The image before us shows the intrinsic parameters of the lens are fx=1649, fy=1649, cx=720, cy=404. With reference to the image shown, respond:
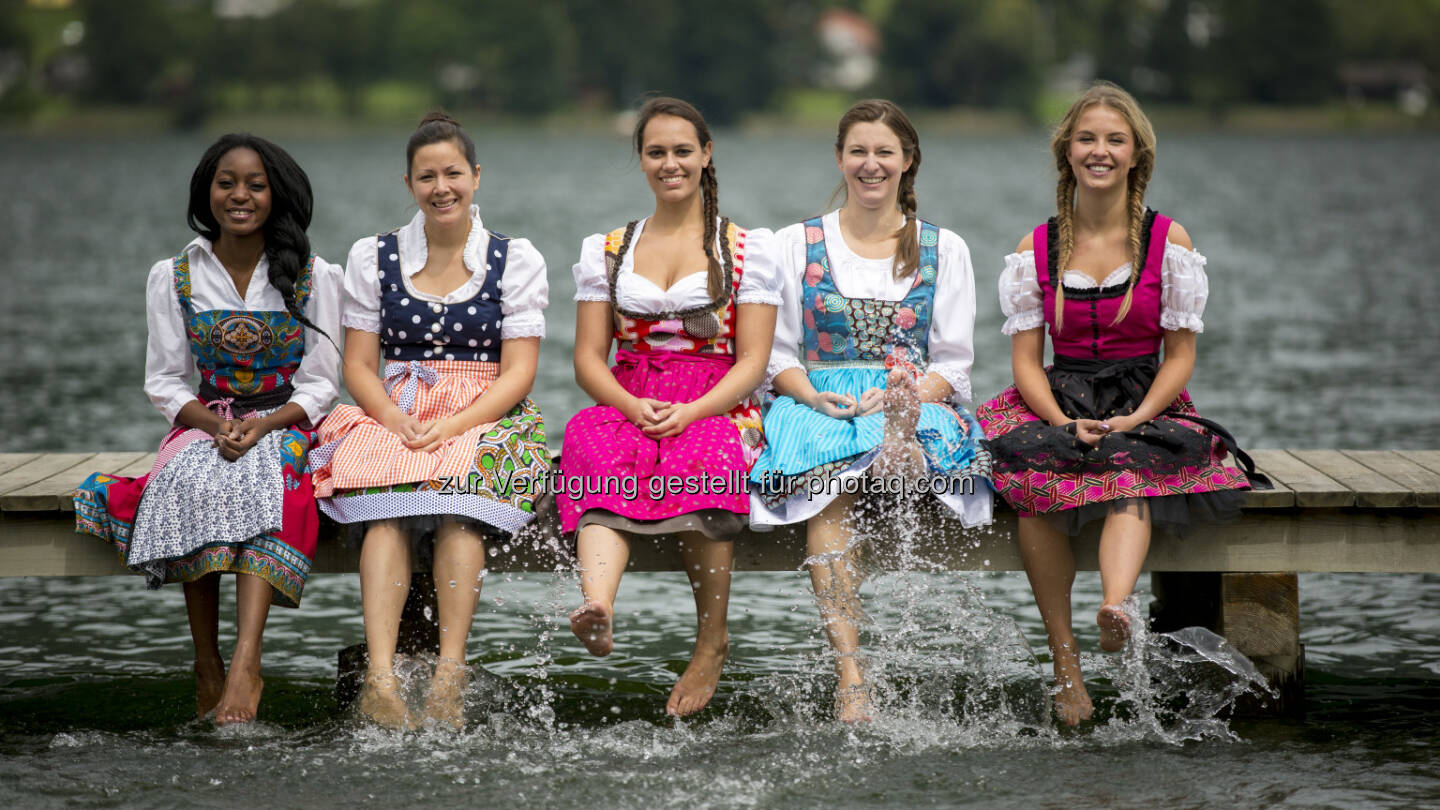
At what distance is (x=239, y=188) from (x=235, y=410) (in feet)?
2.23

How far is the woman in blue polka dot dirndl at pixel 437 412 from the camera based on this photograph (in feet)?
15.4

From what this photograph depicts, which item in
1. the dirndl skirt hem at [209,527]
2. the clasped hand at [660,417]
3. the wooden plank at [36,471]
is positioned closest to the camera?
the dirndl skirt hem at [209,527]

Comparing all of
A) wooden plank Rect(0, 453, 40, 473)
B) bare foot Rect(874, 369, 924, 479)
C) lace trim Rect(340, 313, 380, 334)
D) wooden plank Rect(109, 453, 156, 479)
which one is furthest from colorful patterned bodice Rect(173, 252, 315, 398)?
bare foot Rect(874, 369, 924, 479)

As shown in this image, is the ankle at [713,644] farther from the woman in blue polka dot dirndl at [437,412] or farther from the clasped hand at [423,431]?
the clasped hand at [423,431]

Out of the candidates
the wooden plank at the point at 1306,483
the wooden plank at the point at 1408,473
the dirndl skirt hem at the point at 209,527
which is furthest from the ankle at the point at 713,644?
the wooden plank at the point at 1408,473

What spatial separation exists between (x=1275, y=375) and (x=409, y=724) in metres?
10.4

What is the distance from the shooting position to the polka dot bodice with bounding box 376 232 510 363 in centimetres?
508

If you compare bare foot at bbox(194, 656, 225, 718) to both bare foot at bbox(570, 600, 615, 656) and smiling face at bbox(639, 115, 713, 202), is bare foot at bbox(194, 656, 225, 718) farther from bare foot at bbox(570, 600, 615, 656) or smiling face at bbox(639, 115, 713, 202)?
smiling face at bbox(639, 115, 713, 202)

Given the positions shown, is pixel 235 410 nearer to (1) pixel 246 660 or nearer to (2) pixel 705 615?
(1) pixel 246 660

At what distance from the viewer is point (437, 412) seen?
16.5 ft

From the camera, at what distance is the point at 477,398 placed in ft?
16.5

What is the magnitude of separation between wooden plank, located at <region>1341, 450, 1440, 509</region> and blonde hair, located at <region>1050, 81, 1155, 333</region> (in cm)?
100

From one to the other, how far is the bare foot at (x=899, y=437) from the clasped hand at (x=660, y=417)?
570 millimetres

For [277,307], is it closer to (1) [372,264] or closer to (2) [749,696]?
(1) [372,264]
